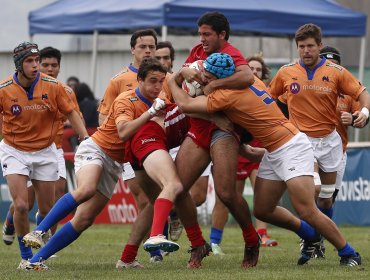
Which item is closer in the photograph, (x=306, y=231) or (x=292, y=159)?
(x=292, y=159)

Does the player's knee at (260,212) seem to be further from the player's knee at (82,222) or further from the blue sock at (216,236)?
the blue sock at (216,236)

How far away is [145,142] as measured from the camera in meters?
11.5

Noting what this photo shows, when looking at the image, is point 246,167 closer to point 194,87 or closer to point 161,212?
point 194,87

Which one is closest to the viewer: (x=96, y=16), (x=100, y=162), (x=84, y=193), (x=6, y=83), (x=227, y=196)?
(x=227, y=196)

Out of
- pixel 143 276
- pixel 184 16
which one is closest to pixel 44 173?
pixel 143 276

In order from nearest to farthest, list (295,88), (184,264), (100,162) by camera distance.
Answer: (100,162) → (184,264) → (295,88)

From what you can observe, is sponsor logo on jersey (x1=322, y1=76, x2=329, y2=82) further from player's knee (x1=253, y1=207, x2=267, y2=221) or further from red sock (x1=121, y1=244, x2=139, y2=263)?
red sock (x1=121, y1=244, x2=139, y2=263)

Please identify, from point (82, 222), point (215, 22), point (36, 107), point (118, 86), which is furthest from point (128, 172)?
point (215, 22)

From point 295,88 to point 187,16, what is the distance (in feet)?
28.4

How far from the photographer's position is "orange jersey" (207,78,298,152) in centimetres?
1116

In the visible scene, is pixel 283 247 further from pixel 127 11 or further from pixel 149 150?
pixel 127 11

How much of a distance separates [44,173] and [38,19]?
11.4 metres

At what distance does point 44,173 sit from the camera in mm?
13188

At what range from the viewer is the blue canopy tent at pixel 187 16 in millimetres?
21734
